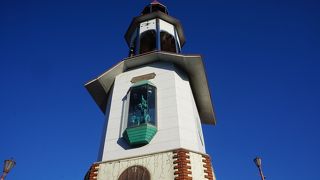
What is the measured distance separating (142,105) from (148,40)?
7.85 metres

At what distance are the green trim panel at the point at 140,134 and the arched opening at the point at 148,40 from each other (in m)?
8.40

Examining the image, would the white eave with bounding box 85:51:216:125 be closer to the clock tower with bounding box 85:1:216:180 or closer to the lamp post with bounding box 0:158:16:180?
the clock tower with bounding box 85:1:216:180

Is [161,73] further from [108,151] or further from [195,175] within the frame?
[195,175]

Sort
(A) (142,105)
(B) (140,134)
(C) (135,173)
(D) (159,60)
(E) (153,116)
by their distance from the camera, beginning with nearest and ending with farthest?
(C) (135,173), (B) (140,134), (E) (153,116), (A) (142,105), (D) (159,60)

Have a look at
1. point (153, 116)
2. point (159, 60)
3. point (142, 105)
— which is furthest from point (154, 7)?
point (153, 116)

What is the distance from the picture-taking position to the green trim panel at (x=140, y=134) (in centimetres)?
1224

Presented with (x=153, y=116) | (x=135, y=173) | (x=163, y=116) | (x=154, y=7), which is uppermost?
(x=154, y=7)

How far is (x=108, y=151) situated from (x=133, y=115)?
209cm

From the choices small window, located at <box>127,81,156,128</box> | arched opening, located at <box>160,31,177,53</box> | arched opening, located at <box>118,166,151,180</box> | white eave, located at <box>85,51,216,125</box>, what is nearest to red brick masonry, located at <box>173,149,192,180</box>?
arched opening, located at <box>118,166,151,180</box>

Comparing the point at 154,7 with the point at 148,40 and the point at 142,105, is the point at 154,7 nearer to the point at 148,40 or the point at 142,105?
the point at 148,40

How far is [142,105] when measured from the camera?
13.9 meters

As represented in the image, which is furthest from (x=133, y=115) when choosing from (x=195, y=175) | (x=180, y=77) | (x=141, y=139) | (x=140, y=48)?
(x=140, y=48)

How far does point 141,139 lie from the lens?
12.2 meters

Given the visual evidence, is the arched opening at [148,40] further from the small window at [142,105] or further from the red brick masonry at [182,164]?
the red brick masonry at [182,164]
